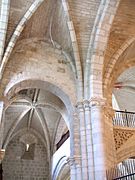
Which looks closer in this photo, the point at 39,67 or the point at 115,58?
the point at 39,67

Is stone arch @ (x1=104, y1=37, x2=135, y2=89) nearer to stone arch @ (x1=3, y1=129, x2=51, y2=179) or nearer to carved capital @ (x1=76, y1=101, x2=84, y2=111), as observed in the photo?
carved capital @ (x1=76, y1=101, x2=84, y2=111)

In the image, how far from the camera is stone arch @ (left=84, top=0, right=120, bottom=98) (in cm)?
984

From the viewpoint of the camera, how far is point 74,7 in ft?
33.1

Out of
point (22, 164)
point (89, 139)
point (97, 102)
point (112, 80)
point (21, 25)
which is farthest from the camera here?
point (22, 164)

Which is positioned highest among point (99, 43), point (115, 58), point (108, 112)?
point (99, 43)

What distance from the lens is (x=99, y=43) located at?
10.0 metres

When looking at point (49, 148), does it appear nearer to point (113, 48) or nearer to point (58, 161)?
point (58, 161)

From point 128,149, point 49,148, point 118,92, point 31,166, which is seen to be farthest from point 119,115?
point 31,166

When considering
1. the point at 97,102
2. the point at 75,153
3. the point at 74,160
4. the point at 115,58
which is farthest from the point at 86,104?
the point at 115,58

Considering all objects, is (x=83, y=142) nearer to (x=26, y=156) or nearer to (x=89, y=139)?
(x=89, y=139)

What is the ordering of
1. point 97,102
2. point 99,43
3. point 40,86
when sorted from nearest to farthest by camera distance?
point 97,102, point 99,43, point 40,86

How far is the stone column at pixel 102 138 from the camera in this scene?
837cm

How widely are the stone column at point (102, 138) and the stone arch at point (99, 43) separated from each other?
0.80m

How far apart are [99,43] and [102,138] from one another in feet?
10.4
